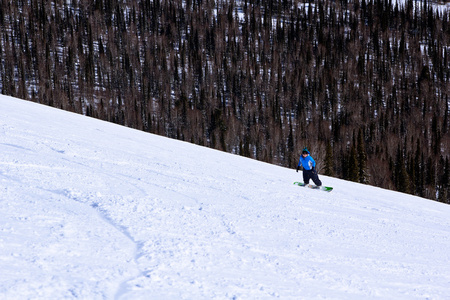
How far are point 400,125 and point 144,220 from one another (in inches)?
4653

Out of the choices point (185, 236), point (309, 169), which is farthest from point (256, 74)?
point (185, 236)

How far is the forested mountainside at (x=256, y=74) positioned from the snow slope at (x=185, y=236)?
6211 cm

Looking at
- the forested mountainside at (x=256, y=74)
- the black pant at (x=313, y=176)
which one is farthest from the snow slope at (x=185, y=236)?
the forested mountainside at (x=256, y=74)

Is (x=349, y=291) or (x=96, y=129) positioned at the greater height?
(x=349, y=291)

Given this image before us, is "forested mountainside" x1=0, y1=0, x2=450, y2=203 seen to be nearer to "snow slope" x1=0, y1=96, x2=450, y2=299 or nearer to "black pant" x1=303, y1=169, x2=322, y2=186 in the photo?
"black pant" x1=303, y1=169, x2=322, y2=186

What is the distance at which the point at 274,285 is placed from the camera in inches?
198

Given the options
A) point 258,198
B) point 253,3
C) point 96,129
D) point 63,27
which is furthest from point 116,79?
point 258,198

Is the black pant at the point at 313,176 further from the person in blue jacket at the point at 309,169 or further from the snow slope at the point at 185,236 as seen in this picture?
the snow slope at the point at 185,236

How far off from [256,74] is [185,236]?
12782cm

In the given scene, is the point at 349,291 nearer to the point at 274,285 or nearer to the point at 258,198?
the point at 274,285

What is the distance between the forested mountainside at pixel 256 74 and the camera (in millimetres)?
99500

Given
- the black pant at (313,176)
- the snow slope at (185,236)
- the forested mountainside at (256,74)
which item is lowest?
the forested mountainside at (256,74)

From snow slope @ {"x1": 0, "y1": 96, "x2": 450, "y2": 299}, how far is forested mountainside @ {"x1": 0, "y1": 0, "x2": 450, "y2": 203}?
204ft

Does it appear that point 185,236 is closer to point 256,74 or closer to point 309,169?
point 309,169
